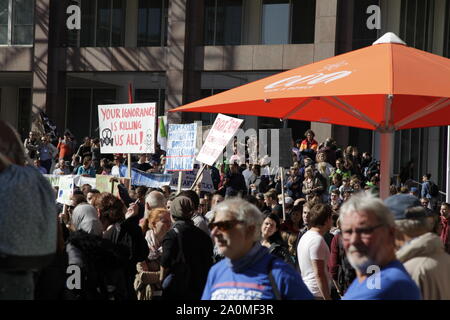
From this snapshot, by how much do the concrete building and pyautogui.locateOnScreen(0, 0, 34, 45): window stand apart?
0.13 ft

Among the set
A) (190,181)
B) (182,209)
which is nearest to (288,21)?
(190,181)

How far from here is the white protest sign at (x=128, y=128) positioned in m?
11.6

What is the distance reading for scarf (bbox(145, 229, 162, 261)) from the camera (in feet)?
25.3

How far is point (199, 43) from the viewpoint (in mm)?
26578

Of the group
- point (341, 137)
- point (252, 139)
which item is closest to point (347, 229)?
point (252, 139)

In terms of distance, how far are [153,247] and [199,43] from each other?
1949 cm

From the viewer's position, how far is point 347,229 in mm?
3377

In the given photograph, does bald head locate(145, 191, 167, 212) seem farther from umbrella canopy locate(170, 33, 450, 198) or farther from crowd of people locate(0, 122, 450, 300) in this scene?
umbrella canopy locate(170, 33, 450, 198)

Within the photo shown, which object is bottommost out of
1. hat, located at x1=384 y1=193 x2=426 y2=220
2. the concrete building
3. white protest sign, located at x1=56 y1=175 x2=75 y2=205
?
white protest sign, located at x1=56 y1=175 x2=75 y2=205

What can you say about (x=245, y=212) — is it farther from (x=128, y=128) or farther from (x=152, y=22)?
(x=152, y=22)

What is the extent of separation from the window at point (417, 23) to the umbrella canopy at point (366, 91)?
20427 millimetres

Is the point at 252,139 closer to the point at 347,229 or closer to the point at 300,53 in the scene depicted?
the point at 300,53

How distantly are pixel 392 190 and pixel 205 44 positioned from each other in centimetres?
1611

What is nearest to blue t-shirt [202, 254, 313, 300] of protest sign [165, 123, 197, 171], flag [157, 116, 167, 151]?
protest sign [165, 123, 197, 171]
